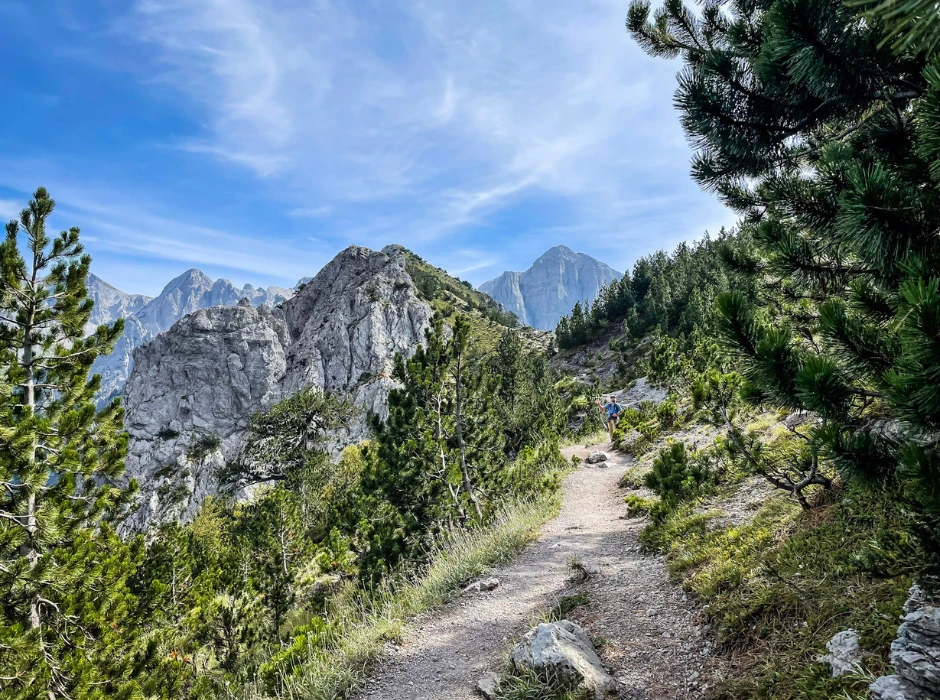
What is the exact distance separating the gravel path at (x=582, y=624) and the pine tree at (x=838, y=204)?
8.65 ft

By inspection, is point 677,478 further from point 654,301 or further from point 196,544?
point 654,301

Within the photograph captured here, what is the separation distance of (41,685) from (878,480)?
841 centimetres

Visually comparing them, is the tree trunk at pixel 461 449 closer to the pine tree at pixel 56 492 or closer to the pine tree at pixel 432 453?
the pine tree at pixel 432 453

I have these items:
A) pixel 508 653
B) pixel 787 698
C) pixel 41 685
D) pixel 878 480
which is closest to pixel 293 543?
pixel 41 685

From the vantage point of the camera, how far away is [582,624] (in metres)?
4.96

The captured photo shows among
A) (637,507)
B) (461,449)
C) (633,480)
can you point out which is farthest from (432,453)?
(633,480)

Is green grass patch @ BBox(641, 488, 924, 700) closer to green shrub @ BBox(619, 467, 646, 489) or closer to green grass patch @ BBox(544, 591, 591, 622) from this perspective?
green grass patch @ BBox(544, 591, 591, 622)

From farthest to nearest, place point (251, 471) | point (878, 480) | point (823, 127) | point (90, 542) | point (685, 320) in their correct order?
point (251, 471) → point (685, 320) → point (90, 542) → point (823, 127) → point (878, 480)

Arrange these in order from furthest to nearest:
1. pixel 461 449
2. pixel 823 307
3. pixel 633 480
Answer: pixel 461 449 → pixel 633 480 → pixel 823 307

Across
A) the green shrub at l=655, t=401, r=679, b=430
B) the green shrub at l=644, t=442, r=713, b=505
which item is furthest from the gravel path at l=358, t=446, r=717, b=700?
the green shrub at l=655, t=401, r=679, b=430

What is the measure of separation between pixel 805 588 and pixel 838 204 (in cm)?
316

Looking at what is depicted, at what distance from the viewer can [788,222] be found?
9.73ft

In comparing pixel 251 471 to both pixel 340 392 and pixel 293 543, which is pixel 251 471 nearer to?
pixel 340 392

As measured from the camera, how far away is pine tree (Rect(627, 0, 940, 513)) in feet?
6.23
